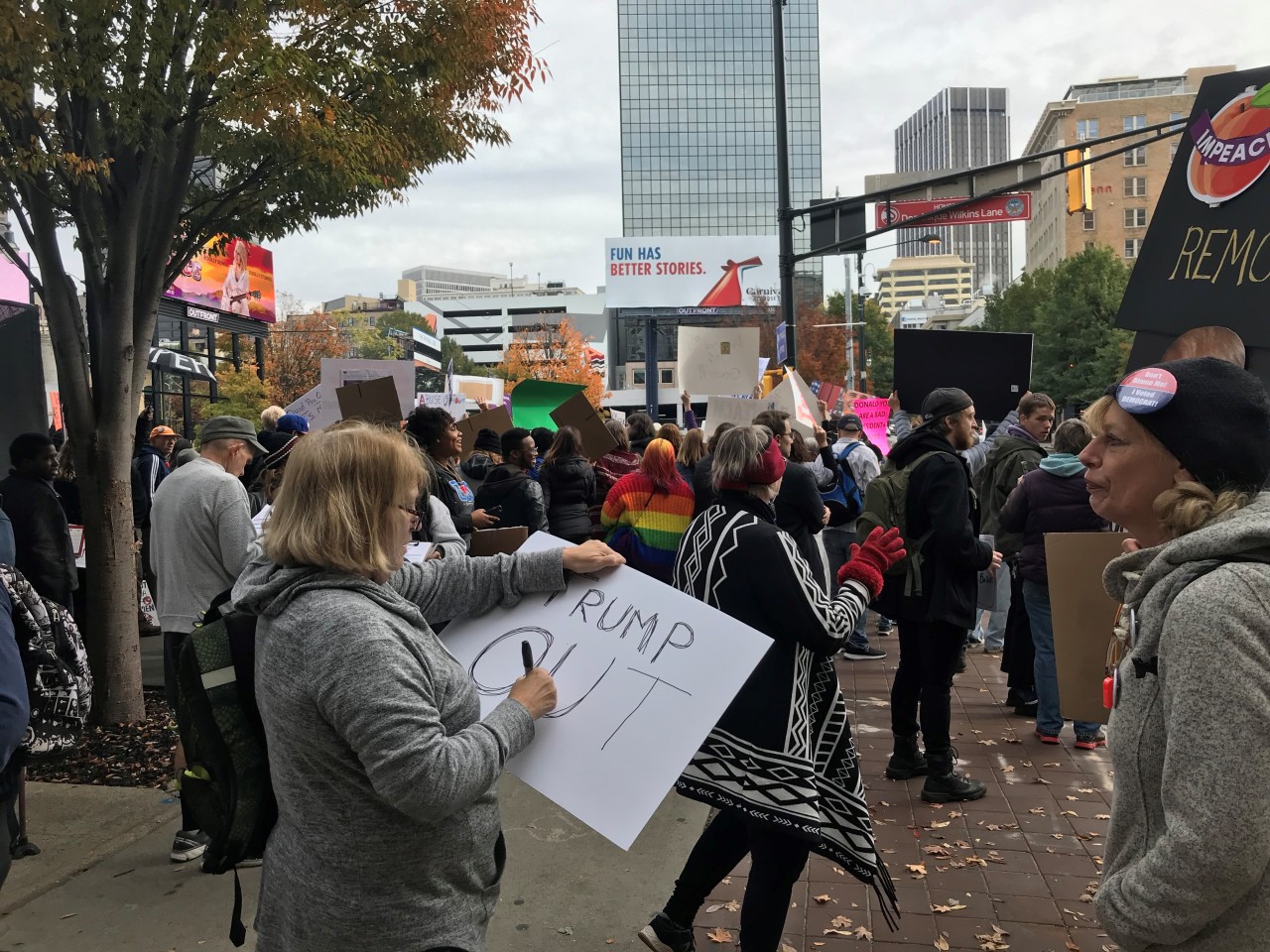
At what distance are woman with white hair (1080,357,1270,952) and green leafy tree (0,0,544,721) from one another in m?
5.17

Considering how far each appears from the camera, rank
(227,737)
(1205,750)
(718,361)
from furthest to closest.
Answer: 1. (718,361)
2. (227,737)
3. (1205,750)

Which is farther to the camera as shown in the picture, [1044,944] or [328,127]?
[328,127]

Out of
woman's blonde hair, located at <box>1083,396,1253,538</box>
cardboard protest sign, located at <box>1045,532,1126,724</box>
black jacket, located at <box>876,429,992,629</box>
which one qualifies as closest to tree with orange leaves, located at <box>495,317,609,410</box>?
black jacket, located at <box>876,429,992,629</box>

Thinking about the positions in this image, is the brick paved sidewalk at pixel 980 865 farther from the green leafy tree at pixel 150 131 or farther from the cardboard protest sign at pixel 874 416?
the cardboard protest sign at pixel 874 416

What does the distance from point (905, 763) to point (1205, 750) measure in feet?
14.3

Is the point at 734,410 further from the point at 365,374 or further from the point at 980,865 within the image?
the point at 980,865

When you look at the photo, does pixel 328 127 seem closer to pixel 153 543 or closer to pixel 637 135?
pixel 153 543

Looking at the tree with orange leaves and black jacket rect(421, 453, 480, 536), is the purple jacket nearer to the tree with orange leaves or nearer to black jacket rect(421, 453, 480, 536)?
black jacket rect(421, 453, 480, 536)

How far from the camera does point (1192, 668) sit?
154 cm

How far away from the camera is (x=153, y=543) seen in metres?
4.88

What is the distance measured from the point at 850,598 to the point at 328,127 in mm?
4327

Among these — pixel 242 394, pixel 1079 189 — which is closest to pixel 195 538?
pixel 1079 189

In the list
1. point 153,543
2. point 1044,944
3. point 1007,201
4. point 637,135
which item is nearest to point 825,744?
point 1044,944

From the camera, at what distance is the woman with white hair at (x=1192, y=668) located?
1.51 meters
